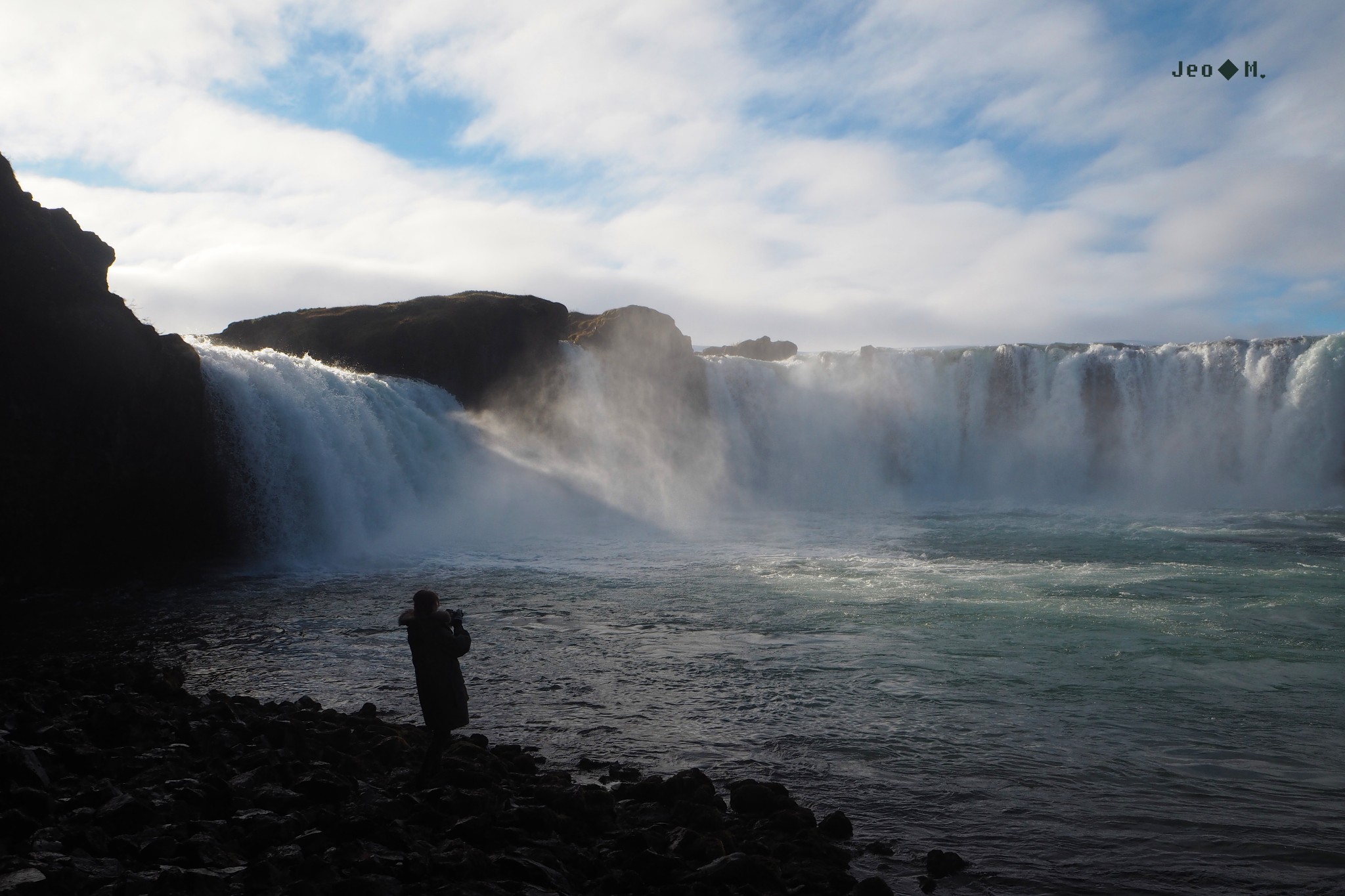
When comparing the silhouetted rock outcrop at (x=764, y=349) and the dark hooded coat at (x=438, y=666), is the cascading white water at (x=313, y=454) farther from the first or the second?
the silhouetted rock outcrop at (x=764, y=349)

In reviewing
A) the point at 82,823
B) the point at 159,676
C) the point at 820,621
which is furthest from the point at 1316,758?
the point at 159,676

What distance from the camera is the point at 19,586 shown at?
17656 millimetres

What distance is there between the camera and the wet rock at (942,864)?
21.1ft

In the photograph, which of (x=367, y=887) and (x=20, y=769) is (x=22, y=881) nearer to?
(x=367, y=887)

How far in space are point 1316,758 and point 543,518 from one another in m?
27.5

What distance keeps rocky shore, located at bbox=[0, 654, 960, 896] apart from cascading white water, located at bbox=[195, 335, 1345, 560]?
69.1 feet

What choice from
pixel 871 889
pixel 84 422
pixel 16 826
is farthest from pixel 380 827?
pixel 84 422

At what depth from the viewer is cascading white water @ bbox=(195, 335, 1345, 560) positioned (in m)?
34.2

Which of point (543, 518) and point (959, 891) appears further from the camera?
point (543, 518)

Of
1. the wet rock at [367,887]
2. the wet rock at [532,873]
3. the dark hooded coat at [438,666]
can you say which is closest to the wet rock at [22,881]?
the wet rock at [367,887]

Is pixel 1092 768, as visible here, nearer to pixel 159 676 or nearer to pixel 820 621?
pixel 820 621

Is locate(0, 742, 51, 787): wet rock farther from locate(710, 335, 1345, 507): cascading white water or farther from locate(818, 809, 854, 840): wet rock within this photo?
locate(710, 335, 1345, 507): cascading white water

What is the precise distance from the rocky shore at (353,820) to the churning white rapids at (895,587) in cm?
84

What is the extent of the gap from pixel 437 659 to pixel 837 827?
3.41 m
